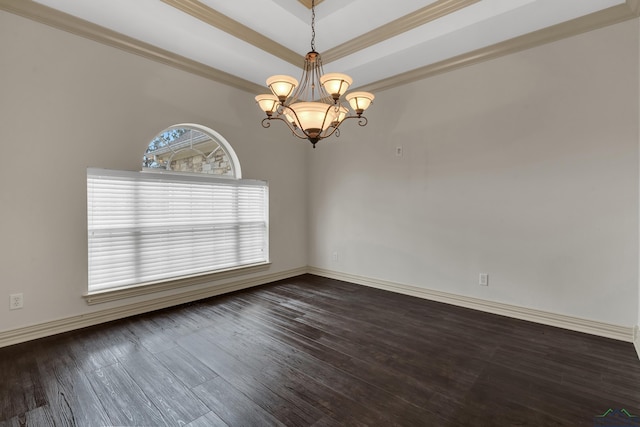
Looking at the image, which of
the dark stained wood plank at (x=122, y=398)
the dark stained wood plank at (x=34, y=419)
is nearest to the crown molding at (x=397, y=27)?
the dark stained wood plank at (x=122, y=398)

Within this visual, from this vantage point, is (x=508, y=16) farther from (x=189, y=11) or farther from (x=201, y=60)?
(x=201, y=60)

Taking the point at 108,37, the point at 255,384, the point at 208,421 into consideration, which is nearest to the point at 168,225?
the point at 108,37

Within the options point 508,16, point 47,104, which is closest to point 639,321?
point 508,16

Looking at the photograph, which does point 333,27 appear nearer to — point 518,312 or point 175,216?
point 175,216

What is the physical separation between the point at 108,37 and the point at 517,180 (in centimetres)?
421

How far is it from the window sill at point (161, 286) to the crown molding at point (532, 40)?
316 centimetres

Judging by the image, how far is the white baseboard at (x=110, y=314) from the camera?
7.97 ft

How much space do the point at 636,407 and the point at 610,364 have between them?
540mm

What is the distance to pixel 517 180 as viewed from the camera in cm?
295

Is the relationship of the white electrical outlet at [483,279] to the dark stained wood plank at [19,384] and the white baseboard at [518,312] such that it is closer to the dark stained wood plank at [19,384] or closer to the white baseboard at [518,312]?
the white baseboard at [518,312]

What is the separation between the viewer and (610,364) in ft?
6.93

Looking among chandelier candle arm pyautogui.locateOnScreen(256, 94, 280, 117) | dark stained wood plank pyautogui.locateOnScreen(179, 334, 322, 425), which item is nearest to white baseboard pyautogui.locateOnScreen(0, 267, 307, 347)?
dark stained wood plank pyautogui.locateOnScreen(179, 334, 322, 425)

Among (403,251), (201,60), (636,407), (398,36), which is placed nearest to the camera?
(636,407)

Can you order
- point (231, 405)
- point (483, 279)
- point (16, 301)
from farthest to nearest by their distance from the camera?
point (483, 279)
point (16, 301)
point (231, 405)
